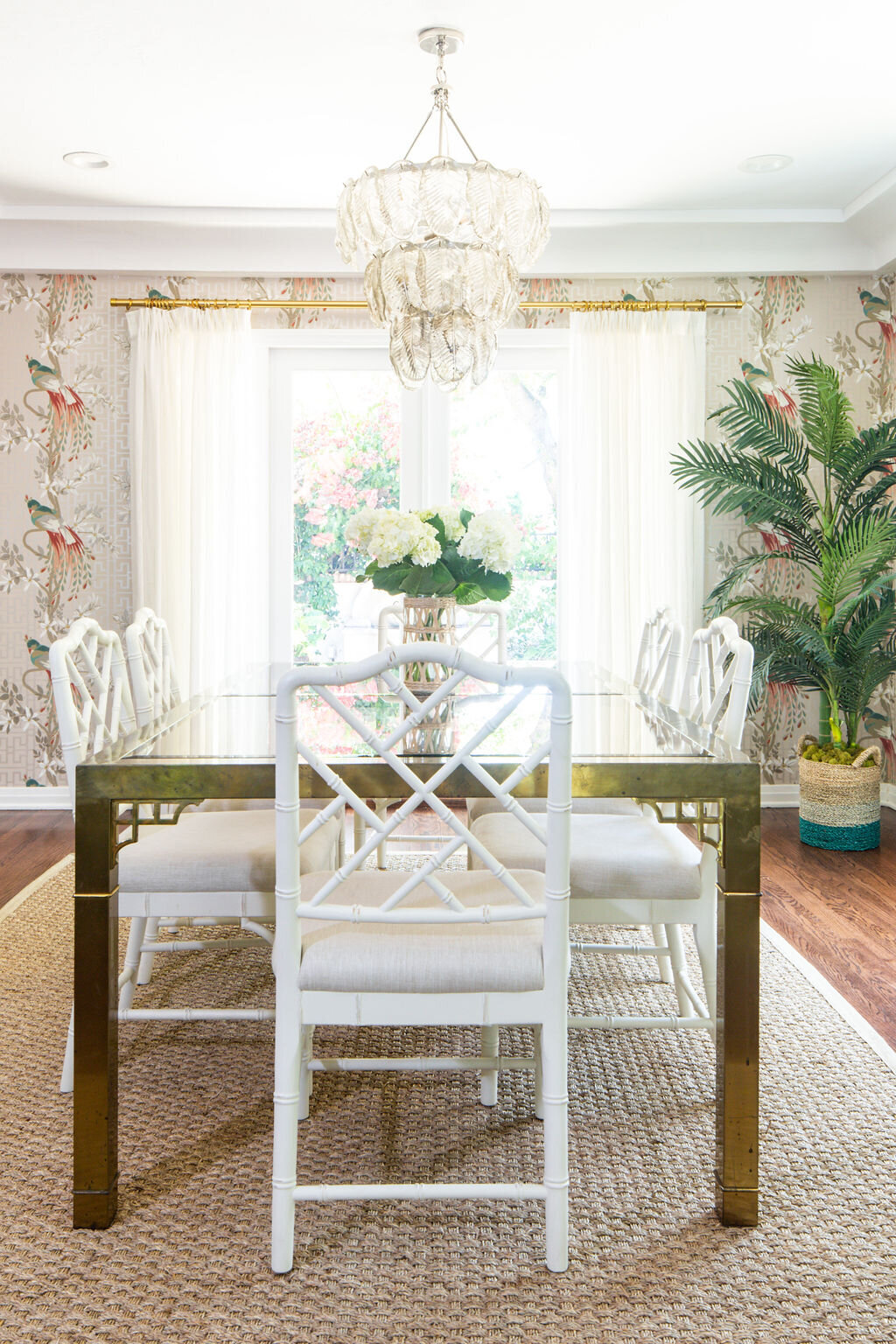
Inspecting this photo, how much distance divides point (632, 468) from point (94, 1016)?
3741 millimetres

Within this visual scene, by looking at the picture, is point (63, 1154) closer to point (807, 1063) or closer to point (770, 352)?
point (807, 1063)

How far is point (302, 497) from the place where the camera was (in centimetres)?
501

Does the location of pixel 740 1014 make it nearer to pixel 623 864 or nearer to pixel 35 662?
pixel 623 864

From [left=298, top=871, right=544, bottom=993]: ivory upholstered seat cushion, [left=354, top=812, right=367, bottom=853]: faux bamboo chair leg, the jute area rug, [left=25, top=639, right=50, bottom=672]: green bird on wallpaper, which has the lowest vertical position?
the jute area rug

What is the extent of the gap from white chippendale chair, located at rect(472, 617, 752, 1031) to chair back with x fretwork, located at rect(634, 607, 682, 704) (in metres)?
0.37

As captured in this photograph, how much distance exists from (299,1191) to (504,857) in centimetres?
78

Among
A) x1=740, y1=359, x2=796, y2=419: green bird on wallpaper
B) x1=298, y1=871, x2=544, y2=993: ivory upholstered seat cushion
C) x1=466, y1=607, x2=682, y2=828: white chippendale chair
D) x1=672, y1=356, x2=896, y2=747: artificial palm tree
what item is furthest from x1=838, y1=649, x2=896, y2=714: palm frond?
x1=298, y1=871, x2=544, y2=993: ivory upholstered seat cushion


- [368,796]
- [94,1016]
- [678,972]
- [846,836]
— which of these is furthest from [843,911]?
[94,1016]

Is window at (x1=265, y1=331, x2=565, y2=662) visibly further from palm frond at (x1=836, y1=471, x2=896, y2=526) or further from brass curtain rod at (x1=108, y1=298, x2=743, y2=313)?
palm frond at (x1=836, y1=471, x2=896, y2=526)

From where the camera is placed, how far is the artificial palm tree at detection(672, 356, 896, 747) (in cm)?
409

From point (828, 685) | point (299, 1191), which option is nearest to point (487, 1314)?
point (299, 1191)

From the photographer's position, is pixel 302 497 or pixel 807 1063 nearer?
pixel 807 1063

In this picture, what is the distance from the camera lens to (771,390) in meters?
4.89

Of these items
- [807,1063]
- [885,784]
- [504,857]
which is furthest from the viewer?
[885,784]
